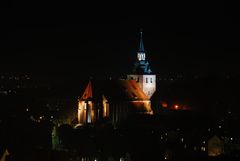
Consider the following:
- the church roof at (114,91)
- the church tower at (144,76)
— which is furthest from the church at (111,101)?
the church tower at (144,76)

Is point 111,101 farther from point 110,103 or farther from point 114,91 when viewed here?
point 114,91

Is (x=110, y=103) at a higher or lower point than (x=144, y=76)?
lower

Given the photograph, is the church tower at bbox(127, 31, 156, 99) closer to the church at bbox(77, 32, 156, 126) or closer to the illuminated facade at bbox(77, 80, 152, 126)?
the church at bbox(77, 32, 156, 126)

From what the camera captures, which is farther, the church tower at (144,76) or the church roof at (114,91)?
the church tower at (144,76)

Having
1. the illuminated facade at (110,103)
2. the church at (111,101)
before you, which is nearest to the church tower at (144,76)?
the church at (111,101)

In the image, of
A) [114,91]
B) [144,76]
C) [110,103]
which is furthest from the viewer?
[144,76]

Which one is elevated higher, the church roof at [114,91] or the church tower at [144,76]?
the church tower at [144,76]

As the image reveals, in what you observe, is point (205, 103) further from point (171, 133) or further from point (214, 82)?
point (171, 133)

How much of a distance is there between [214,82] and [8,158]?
258ft

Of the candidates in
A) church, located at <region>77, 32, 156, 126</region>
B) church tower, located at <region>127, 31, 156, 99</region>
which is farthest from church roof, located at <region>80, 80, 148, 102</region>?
church tower, located at <region>127, 31, 156, 99</region>

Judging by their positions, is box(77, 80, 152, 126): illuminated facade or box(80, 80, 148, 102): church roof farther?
box(80, 80, 148, 102): church roof

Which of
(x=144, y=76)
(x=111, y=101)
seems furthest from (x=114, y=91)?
(x=144, y=76)

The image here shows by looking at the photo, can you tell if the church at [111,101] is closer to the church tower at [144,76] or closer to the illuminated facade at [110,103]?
the illuminated facade at [110,103]

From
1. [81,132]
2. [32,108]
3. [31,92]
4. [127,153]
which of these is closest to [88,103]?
[81,132]
